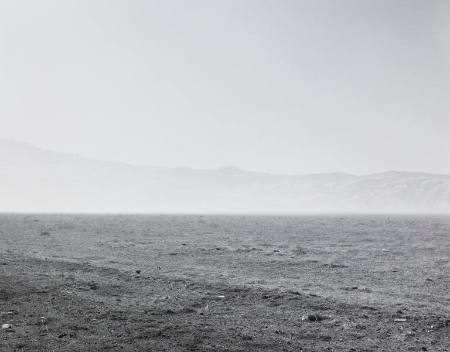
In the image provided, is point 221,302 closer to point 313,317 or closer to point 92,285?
point 313,317

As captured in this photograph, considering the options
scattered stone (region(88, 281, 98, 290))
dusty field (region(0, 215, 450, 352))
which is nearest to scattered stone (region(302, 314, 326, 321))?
dusty field (region(0, 215, 450, 352))

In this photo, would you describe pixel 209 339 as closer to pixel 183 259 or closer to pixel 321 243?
pixel 183 259

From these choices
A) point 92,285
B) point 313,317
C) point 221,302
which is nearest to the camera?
point 313,317

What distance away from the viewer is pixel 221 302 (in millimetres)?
13000

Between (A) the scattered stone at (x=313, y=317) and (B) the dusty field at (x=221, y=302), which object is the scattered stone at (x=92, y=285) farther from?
(A) the scattered stone at (x=313, y=317)

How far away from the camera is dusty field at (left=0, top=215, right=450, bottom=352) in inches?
375

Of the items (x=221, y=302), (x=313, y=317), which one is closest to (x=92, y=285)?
(x=221, y=302)

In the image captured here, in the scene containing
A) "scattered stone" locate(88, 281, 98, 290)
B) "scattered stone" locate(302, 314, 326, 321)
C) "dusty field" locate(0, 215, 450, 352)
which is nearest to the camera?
"dusty field" locate(0, 215, 450, 352)

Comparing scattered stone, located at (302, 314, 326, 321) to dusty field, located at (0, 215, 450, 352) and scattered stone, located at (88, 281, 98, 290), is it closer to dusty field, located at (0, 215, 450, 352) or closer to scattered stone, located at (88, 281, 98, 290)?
dusty field, located at (0, 215, 450, 352)

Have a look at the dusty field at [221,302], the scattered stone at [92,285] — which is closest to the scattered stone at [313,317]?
the dusty field at [221,302]

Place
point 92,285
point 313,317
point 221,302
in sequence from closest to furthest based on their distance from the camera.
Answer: point 313,317 < point 221,302 < point 92,285

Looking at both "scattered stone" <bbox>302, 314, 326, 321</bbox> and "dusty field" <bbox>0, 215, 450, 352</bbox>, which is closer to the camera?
"dusty field" <bbox>0, 215, 450, 352</bbox>

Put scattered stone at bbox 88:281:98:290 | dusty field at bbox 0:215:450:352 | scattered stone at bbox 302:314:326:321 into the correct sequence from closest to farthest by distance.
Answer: dusty field at bbox 0:215:450:352 → scattered stone at bbox 302:314:326:321 → scattered stone at bbox 88:281:98:290

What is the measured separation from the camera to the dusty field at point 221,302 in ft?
31.3
